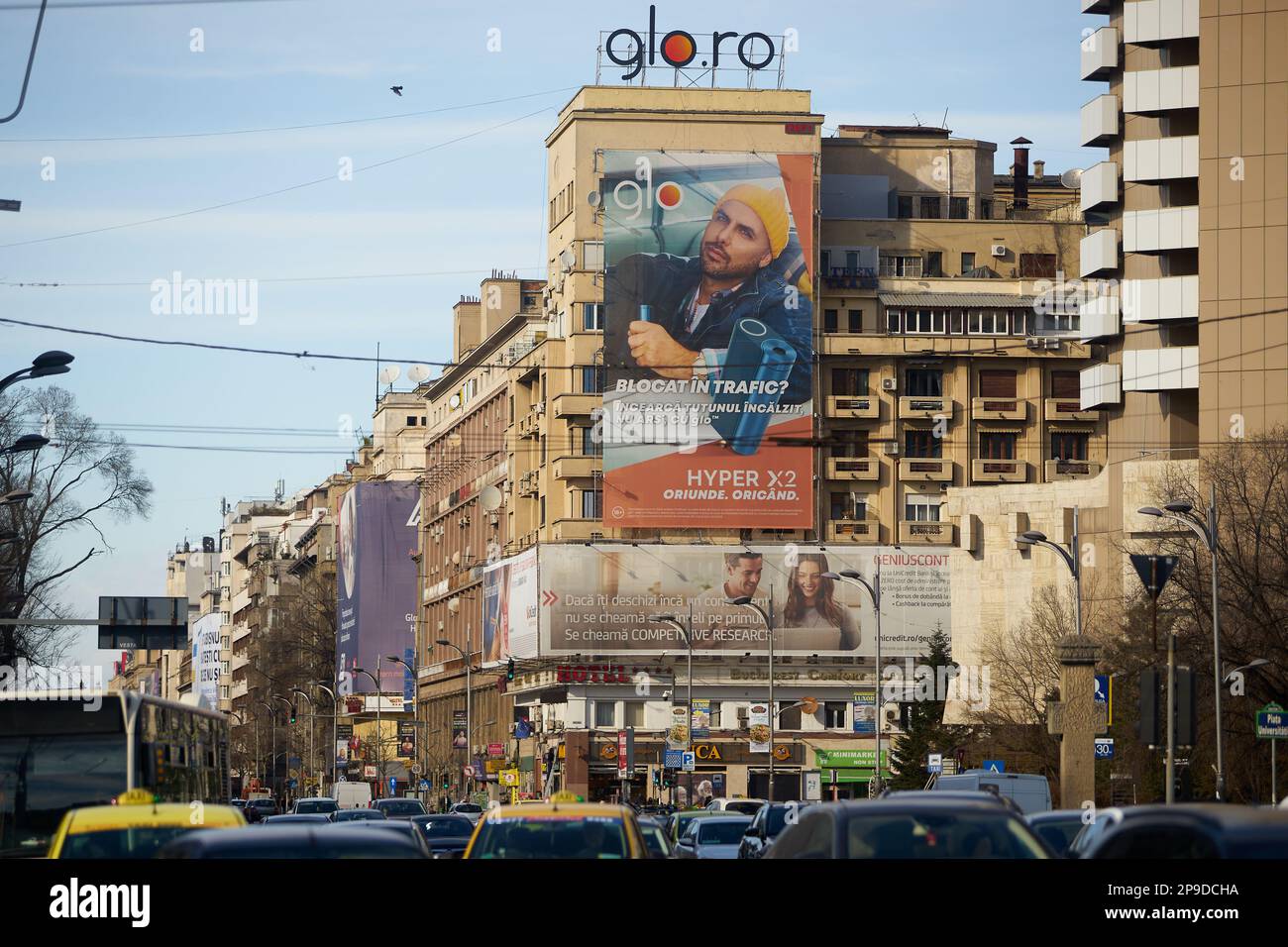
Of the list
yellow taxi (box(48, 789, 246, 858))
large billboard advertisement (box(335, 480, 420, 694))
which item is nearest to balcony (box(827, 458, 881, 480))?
large billboard advertisement (box(335, 480, 420, 694))

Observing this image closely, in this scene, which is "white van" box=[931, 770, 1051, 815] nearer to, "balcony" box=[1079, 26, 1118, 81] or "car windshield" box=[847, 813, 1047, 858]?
"car windshield" box=[847, 813, 1047, 858]

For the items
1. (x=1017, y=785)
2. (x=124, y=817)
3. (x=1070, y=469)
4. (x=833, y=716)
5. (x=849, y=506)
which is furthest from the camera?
(x=1070, y=469)

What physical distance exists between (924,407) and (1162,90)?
3270cm

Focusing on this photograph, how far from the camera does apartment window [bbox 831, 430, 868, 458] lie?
10150 centimetres

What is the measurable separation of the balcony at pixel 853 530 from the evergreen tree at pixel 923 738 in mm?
10444

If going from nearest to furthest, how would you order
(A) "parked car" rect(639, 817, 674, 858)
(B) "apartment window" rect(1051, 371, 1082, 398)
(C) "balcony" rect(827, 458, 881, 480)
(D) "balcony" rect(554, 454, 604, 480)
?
(A) "parked car" rect(639, 817, 674, 858) < (D) "balcony" rect(554, 454, 604, 480) < (C) "balcony" rect(827, 458, 881, 480) < (B) "apartment window" rect(1051, 371, 1082, 398)

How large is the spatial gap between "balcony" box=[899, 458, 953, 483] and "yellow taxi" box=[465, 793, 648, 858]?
86943 mm

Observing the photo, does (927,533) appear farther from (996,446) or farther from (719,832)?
(719,832)

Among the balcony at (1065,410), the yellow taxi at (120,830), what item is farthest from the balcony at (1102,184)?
the yellow taxi at (120,830)

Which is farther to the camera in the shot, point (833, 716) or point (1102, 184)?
point (833, 716)

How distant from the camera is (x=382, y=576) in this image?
143000mm

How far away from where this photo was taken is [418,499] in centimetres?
14375

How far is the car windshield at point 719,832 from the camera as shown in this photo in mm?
30906

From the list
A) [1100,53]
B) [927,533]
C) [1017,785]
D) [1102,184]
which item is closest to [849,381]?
[927,533]
